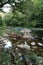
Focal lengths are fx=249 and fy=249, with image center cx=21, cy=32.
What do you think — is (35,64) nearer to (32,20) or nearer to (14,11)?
(14,11)

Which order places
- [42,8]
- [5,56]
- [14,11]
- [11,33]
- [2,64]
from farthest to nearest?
[42,8], [11,33], [5,56], [2,64], [14,11]

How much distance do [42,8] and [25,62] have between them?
2393 cm

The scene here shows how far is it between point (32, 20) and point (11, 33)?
12899mm

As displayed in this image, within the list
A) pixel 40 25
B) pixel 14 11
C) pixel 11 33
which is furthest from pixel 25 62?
pixel 40 25

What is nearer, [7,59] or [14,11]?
[14,11]

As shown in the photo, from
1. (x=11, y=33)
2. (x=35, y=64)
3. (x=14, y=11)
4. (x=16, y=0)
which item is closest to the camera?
(x=16, y=0)

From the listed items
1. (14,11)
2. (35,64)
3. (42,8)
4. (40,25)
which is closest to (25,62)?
(35,64)

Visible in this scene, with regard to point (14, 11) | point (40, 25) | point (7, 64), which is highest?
point (14, 11)

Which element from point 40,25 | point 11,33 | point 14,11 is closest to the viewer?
point 14,11

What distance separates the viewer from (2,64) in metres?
5.85

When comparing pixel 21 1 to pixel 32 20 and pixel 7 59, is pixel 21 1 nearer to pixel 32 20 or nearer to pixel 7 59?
pixel 7 59

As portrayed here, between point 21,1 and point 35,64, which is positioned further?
point 35,64

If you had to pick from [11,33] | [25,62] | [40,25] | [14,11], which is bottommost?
[40,25]

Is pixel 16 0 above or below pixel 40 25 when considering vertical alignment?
above
